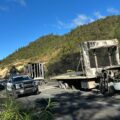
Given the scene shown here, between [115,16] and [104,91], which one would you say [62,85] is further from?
[115,16]

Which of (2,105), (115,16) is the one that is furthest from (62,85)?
(115,16)

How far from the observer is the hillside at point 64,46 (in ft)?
167

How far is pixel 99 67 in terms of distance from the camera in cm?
2748

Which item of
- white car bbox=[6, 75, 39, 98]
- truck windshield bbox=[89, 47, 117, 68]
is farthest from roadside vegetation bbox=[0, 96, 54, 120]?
white car bbox=[6, 75, 39, 98]

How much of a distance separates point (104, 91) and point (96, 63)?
141 inches

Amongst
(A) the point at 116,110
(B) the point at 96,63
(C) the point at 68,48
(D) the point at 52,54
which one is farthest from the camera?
(D) the point at 52,54

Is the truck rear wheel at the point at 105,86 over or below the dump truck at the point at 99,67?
below

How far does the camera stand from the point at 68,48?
60406 mm

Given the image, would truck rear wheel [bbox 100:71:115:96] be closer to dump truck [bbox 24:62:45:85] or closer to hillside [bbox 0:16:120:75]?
hillside [bbox 0:16:120:75]

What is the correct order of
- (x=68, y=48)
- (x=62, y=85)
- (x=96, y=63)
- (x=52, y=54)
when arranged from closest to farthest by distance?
1. (x=96, y=63)
2. (x=62, y=85)
3. (x=68, y=48)
4. (x=52, y=54)

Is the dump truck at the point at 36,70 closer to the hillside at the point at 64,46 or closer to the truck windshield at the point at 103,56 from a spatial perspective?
the hillside at the point at 64,46

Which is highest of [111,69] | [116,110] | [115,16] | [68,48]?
[115,16]

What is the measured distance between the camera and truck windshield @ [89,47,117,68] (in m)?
27.8

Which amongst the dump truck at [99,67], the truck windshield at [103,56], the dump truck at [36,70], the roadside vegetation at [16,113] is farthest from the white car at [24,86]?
the roadside vegetation at [16,113]
